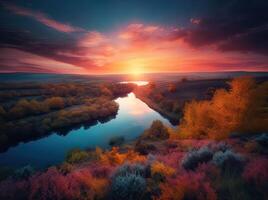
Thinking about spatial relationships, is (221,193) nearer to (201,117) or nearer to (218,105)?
(218,105)

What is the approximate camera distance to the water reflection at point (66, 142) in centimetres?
3700

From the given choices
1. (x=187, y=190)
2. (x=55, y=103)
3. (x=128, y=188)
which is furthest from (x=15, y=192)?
(x=55, y=103)

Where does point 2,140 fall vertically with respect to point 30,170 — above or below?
below

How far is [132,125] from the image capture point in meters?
60.0

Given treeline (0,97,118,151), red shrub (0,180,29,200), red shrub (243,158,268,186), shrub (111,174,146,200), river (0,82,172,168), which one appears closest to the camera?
red shrub (243,158,268,186)

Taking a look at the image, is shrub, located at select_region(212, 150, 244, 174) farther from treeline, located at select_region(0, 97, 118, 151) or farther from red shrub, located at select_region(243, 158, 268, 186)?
treeline, located at select_region(0, 97, 118, 151)

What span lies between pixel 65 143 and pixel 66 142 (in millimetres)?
603

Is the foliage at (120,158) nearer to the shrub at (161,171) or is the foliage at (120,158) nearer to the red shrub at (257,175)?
the shrub at (161,171)

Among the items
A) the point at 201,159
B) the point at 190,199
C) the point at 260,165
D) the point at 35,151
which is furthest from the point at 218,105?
the point at 35,151

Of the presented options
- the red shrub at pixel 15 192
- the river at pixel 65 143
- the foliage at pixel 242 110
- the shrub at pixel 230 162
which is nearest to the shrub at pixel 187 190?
the shrub at pixel 230 162

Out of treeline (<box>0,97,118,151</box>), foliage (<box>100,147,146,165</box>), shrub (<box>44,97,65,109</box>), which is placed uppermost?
foliage (<box>100,147,146,165</box>)

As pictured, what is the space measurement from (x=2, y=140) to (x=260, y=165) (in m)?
48.5

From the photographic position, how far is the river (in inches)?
1448

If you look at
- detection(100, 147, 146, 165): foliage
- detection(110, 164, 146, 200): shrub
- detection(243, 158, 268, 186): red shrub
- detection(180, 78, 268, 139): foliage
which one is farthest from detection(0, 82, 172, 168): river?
detection(243, 158, 268, 186): red shrub
